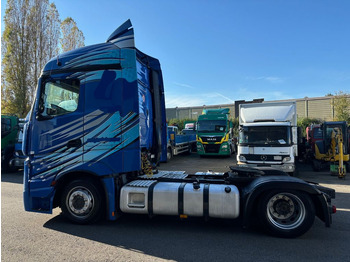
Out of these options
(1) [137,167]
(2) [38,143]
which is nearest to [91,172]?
(1) [137,167]

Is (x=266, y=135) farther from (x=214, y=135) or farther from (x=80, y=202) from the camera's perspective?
(x=80, y=202)

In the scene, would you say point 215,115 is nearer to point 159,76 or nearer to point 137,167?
point 159,76

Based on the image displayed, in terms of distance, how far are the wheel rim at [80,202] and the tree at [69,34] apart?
28.6 metres

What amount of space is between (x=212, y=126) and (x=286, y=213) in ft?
44.2

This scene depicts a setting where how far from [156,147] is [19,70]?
2589cm

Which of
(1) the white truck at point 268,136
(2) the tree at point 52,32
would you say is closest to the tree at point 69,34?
(2) the tree at point 52,32

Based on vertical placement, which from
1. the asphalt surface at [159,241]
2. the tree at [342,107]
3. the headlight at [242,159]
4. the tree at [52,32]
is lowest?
the asphalt surface at [159,241]

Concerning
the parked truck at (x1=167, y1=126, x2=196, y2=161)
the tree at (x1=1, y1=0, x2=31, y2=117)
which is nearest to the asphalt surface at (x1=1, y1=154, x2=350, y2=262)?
the parked truck at (x1=167, y1=126, x2=196, y2=161)

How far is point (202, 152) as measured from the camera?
17703 mm

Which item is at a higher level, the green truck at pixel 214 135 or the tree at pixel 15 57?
the tree at pixel 15 57

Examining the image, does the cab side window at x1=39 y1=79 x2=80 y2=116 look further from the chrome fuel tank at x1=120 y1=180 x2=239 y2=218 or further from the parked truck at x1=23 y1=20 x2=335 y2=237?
the chrome fuel tank at x1=120 y1=180 x2=239 y2=218

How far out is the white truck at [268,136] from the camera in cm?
967

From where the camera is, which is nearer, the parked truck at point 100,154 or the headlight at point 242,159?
the parked truck at point 100,154

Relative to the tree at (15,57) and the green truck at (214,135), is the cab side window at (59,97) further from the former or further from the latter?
the tree at (15,57)
